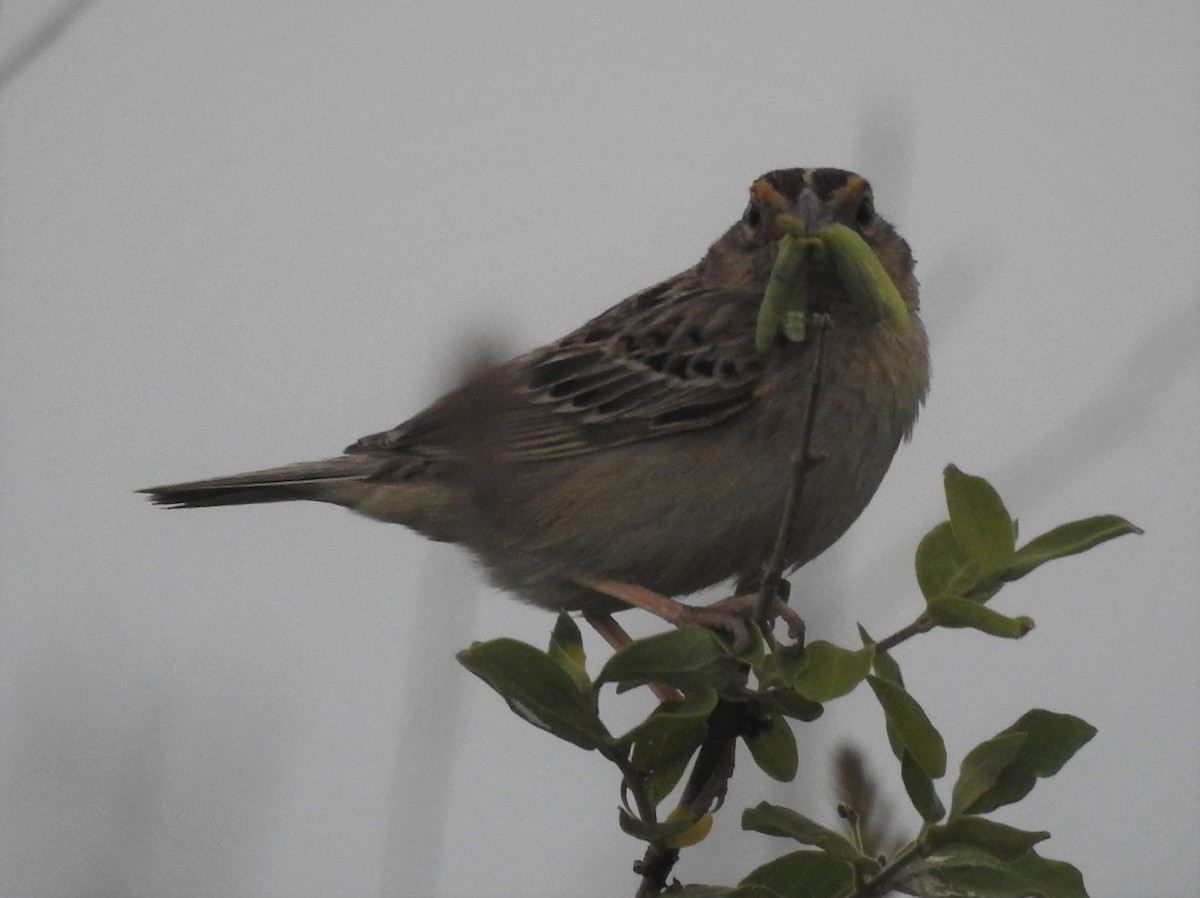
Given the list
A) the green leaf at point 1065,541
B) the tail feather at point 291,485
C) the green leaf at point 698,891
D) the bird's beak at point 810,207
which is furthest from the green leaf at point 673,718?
the tail feather at point 291,485

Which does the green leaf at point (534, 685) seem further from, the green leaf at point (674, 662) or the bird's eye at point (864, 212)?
the bird's eye at point (864, 212)

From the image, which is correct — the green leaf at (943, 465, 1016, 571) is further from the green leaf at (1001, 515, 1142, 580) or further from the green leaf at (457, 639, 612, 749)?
the green leaf at (457, 639, 612, 749)

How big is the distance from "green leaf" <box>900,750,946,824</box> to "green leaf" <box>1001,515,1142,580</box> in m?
0.36

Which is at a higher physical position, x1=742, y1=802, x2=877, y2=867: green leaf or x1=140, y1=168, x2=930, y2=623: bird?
x1=140, y1=168, x2=930, y2=623: bird

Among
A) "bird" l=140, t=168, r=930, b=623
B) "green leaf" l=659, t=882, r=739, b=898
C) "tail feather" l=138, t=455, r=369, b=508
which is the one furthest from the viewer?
"tail feather" l=138, t=455, r=369, b=508

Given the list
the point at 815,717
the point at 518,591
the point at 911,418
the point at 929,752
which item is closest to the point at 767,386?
the point at 911,418

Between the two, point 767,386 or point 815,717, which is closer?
point 815,717

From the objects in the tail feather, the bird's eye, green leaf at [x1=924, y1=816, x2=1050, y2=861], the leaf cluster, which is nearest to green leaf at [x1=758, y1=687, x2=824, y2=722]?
the leaf cluster

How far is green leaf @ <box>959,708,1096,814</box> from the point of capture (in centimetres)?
233

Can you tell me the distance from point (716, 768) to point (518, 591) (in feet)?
7.12

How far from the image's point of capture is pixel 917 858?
89.8 inches

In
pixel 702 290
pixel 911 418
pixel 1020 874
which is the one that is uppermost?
pixel 702 290

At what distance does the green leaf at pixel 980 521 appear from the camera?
249cm

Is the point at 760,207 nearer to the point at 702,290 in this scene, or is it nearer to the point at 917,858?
the point at 702,290
